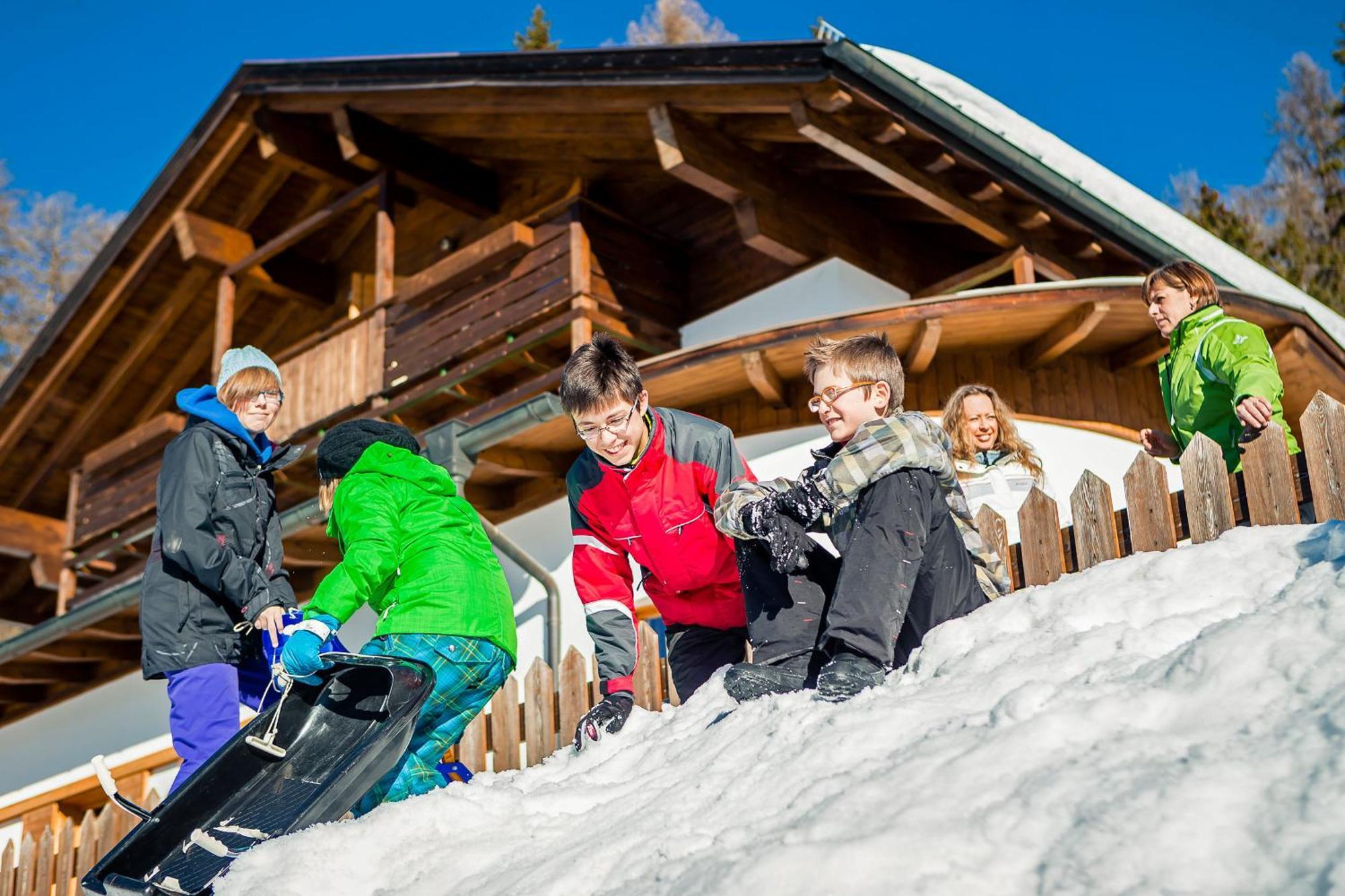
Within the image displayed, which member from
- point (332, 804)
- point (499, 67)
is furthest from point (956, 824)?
point (499, 67)

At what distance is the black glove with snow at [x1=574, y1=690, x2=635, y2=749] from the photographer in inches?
155

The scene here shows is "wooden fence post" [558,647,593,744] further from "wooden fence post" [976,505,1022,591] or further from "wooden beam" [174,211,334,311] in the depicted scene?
"wooden beam" [174,211,334,311]

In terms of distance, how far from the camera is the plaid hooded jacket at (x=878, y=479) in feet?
11.7

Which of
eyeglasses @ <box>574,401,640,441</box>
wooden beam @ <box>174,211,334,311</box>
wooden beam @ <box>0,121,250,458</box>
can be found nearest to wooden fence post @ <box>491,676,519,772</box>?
eyeglasses @ <box>574,401,640,441</box>

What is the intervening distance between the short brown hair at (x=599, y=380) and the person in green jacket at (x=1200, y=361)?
6.81 ft

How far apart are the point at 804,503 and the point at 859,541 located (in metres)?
0.23

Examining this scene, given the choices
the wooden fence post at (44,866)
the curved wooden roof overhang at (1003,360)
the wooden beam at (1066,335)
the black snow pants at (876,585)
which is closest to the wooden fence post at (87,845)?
the wooden fence post at (44,866)

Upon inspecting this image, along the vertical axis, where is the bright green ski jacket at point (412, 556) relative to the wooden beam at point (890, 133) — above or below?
below

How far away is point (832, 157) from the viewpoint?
887 centimetres

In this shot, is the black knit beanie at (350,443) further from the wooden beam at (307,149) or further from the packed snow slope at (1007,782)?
the wooden beam at (307,149)

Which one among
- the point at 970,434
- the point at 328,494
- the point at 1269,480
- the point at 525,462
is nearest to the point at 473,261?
the point at 525,462

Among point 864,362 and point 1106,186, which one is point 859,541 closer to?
point 864,362

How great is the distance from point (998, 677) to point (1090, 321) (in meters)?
5.23

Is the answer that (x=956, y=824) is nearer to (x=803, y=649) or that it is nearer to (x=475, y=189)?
(x=803, y=649)
